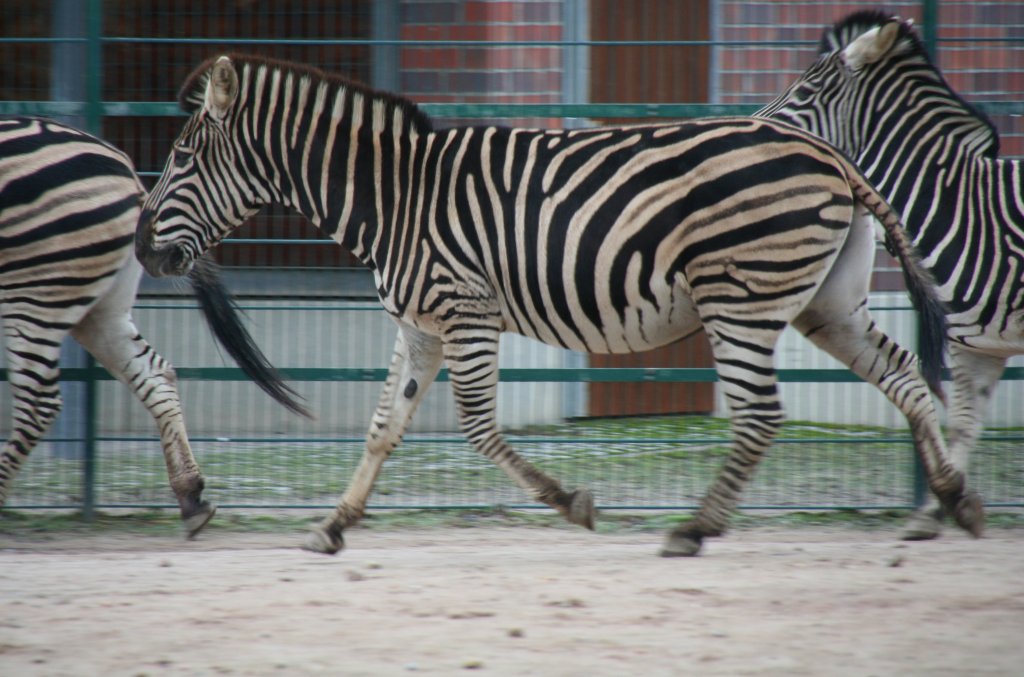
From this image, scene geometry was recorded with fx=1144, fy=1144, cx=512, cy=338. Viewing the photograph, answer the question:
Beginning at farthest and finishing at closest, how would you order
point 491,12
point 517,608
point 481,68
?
point 491,12 < point 481,68 < point 517,608

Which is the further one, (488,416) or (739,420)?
(488,416)

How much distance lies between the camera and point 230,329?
18.7 ft

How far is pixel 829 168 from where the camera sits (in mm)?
4617

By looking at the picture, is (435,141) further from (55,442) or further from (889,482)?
(889,482)

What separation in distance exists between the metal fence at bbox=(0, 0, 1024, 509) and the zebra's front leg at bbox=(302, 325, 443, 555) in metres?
0.78

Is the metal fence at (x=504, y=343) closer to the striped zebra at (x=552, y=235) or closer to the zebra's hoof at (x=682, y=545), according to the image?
the striped zebra at (x=552, y=235)

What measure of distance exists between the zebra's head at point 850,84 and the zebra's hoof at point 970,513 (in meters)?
1.82

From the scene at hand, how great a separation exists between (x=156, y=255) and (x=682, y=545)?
2.63 metres

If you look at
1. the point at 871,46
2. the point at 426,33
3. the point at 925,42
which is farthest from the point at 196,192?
the point at 925,42

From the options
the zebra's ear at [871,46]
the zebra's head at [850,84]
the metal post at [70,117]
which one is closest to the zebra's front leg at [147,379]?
the metal post at [70,117]

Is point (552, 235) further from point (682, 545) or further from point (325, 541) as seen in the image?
point (325, 541)

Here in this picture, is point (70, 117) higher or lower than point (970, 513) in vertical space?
higher

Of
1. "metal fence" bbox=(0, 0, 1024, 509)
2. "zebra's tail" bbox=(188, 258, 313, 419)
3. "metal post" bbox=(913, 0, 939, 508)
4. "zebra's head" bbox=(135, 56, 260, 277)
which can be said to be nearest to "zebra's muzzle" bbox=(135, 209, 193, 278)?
"zebra's head" bbox=(135, 56, 260, 277)

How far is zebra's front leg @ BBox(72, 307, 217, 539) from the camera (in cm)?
546
